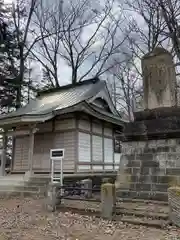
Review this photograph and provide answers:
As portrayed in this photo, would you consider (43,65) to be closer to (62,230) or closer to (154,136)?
(154,136)

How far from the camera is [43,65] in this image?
27031mm

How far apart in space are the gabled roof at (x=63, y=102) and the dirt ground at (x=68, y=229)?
6032 millimetres

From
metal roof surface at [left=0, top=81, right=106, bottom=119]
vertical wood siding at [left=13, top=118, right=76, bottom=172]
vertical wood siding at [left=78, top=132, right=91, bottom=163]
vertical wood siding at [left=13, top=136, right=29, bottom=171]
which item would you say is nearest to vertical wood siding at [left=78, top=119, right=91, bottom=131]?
vertical wood siding at [left=78, top=132, right=91, bottom=163]

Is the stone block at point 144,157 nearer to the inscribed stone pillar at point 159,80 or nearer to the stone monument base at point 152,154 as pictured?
the stone monument base at point 152,154

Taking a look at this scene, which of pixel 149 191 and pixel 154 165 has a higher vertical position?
pixel 154 165

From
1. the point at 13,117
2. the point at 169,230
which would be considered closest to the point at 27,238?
the point at 169,230

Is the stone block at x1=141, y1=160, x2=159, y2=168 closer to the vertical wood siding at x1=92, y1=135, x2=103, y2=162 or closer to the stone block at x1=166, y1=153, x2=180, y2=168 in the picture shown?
the stone block at x1=166, y1=153, x2=180, y2=168

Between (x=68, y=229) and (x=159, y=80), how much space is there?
16.8 feet

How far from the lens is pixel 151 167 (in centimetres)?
787

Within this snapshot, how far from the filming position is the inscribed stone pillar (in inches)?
324

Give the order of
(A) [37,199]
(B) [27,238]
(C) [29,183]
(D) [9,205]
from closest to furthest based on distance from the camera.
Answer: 1. (B) [27,238]
2. (D) [9,205]
3. (A) [37,199]
4. (C) [29,183]

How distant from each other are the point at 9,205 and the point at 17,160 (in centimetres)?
642

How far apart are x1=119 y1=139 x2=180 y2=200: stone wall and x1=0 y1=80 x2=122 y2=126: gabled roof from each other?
5.57m

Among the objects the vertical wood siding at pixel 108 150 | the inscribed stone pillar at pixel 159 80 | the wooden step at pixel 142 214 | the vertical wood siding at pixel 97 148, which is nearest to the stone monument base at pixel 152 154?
the inscribed stone pillar at pixel 159 80
